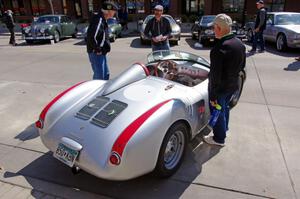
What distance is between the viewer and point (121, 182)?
9.94 ft

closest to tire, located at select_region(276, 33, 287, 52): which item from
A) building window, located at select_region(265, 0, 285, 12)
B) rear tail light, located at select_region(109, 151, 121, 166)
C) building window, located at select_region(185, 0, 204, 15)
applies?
rear tail light, located at select_region(109, 151, 121, 166)

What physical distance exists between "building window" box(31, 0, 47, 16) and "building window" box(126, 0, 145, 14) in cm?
836

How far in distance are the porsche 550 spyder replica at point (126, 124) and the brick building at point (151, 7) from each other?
1751cm

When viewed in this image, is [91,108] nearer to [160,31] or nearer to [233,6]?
[160,31]

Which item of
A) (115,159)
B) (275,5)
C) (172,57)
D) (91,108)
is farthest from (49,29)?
(275,5)

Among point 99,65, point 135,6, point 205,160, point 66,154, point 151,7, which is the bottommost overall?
point 205,160

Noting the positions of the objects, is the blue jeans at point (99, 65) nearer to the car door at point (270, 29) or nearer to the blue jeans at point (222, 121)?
the blue jeans at point (222, 121)

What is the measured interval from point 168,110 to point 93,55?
252cm

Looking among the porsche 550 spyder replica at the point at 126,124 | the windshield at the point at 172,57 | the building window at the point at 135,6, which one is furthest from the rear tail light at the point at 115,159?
the building window at the point at 135,6

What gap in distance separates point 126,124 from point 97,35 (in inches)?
101

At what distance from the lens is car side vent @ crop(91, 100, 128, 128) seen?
2.78 m

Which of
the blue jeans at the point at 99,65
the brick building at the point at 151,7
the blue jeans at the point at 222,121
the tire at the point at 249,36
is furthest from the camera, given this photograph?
the brick building at the point at 151,7

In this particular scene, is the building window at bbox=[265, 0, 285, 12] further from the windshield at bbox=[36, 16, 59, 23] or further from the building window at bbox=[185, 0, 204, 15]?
the windshield at bbox=[36, 16, 59, 23]

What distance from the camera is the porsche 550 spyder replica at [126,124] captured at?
254cm
